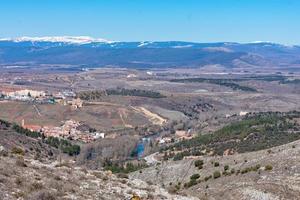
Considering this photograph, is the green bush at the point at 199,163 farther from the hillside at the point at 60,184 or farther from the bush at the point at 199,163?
the hillside at the point at 60,184

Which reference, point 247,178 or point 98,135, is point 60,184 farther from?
point 98,135

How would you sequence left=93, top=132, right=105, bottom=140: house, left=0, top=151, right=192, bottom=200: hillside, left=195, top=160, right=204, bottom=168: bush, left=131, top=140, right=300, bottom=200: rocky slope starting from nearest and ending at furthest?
Result: left=0, top=151, right=192, bottom=200: hillside
left=131, top=140, right=300, bottom=200: rocky slope
left=195, top=160, right=204, bottom=168: bush
left=93, top=132, right=105, bottom=140: house

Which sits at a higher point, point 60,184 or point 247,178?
point 60,184

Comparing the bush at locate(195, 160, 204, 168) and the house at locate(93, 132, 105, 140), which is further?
the house at locate(93, 132, 105, 140)

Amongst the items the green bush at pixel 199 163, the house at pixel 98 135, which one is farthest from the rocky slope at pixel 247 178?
the house at pixel 98 135

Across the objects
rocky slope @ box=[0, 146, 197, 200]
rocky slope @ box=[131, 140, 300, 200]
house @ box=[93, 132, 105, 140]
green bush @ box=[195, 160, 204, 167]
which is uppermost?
rocky slope @ box=[0, 146, 197, 200]

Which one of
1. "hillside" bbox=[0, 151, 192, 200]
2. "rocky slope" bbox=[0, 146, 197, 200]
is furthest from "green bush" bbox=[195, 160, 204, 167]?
"hillside" bbox=[0, 151, 192, 200]

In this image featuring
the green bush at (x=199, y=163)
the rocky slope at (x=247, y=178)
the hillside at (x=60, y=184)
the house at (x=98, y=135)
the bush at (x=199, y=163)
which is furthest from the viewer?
the house at (x=98, y=135)

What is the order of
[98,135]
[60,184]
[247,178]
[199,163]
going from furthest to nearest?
[98,135], [199,163], [247,178], [60,184]

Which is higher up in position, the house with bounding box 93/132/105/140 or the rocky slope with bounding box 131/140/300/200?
the rocky slope with bounding box 131/140/300/200

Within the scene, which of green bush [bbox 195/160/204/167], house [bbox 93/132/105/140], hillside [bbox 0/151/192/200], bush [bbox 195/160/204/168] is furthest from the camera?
house [bbox 93/132/105/140]

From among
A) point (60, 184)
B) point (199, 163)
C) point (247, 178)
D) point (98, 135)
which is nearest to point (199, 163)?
point (199, 163)

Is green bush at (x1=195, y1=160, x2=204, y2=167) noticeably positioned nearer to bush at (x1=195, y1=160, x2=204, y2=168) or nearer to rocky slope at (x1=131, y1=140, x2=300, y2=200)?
bush at (x1=195, y1=160, x2=204, y2=168)
